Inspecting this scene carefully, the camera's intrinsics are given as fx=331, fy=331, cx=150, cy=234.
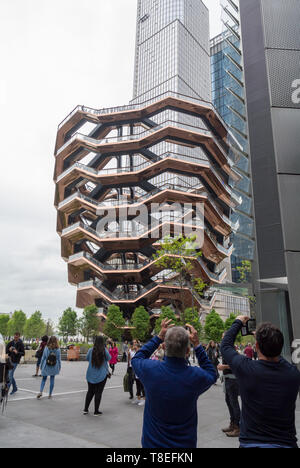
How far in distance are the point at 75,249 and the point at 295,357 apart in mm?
43695

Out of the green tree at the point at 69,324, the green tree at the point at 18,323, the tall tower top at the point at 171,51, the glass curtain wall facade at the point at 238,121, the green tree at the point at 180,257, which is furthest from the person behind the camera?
the tall tower top at the point at 171,51

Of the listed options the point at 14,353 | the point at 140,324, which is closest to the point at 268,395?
the point at 14,353

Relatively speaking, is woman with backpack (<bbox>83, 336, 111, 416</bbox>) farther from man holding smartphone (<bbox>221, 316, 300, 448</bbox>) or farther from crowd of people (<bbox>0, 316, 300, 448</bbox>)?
man holding smartphone (<bbox>221, 316, 300, 448</bbox>)

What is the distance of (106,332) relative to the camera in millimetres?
40969

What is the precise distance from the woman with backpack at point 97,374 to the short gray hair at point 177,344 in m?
5.59

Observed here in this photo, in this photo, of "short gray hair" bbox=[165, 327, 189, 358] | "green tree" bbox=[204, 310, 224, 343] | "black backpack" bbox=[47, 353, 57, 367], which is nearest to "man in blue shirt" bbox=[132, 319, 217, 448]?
"short gray hair" bbox=[165, 327, 189, 358]

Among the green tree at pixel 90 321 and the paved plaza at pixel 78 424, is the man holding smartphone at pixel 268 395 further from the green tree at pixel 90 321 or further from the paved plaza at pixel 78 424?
the green tree at pixel 90 321

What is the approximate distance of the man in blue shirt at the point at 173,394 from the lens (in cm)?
245

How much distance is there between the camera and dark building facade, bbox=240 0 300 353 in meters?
11.5

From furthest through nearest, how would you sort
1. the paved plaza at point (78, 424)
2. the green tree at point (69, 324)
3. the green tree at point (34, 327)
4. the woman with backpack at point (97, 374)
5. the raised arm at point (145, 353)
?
the green tree at point (34, 327), the green tree at point (69, 324), the woman with backpack at point (97, 374), the paved plaza at point (78, 424), the raised arm at point (145, 353)

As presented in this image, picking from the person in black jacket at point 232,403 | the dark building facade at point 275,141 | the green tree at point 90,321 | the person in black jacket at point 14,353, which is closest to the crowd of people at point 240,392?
the person in black jacket at point 232,403

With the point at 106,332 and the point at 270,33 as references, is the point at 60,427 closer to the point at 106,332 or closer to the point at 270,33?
the point at 270,33

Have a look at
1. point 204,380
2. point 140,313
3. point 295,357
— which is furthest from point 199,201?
point 204,380

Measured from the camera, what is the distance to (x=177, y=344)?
2.59 meters
